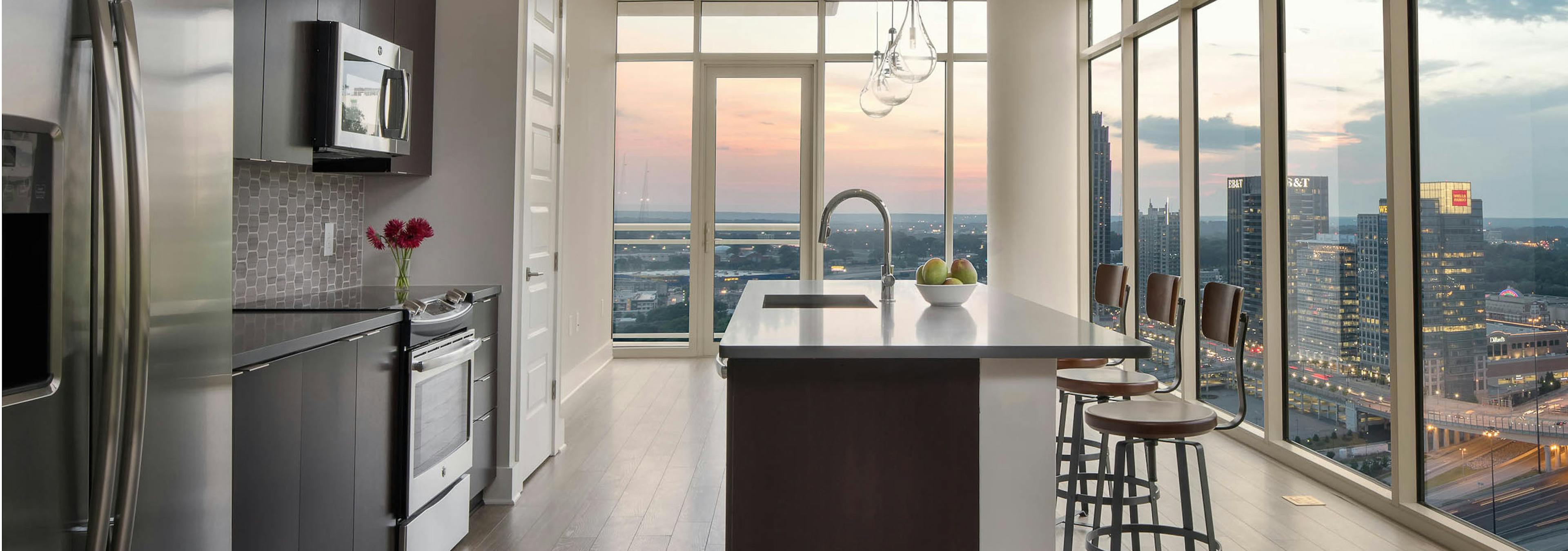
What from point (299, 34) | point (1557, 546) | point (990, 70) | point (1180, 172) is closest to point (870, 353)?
point (299, 34)

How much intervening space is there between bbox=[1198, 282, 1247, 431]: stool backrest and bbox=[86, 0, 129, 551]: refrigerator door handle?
2441 mm

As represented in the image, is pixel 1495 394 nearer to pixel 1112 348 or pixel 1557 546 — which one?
pixel 1557 546

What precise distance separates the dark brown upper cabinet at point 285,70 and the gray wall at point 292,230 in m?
0.13

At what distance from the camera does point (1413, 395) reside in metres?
3.11

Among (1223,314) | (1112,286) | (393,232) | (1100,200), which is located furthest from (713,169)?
(1223,314)

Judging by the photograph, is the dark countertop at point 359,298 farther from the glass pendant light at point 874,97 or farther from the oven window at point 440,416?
the glass pendant light at point 874,97

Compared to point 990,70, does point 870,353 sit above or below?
below

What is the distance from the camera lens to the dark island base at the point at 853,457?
78.5 inches

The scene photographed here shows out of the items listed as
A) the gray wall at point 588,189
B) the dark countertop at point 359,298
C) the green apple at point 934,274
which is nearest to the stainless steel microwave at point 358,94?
the dark countertop at point 359,298

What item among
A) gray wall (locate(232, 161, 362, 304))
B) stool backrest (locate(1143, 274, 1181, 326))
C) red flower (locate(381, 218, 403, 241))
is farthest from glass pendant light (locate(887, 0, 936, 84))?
gray wall (locate(232, 161, 362, 304))

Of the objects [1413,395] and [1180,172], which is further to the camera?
[1180,172]

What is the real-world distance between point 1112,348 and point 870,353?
0.53 metres

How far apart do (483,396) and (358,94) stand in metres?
1.19

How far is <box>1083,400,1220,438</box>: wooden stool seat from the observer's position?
2.31 meters
